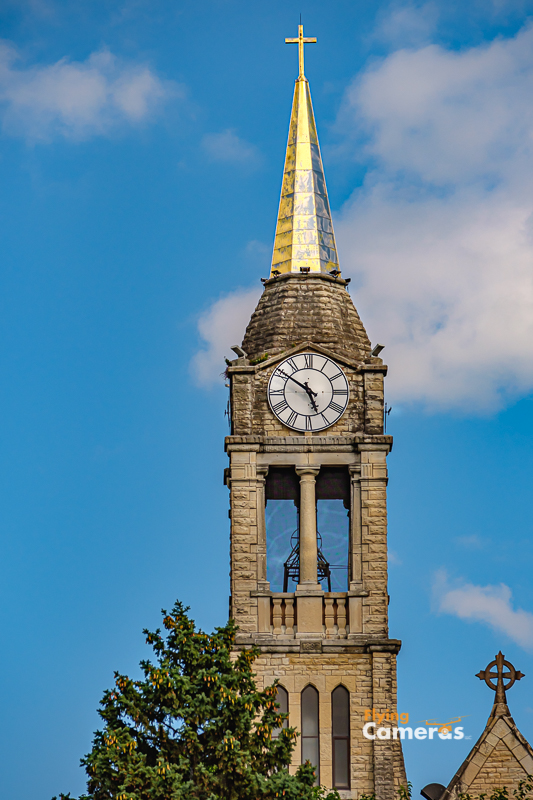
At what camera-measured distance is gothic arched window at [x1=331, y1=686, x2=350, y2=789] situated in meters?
40.3

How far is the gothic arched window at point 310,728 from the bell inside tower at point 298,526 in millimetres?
2875

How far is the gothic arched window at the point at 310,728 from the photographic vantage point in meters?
40.5

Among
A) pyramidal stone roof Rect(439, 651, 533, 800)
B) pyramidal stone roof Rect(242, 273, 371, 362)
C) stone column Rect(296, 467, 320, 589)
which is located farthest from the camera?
pyramidal stone roof Rect(242, 273, 371, 362)

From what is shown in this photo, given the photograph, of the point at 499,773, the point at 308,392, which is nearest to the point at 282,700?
the point at 499,773

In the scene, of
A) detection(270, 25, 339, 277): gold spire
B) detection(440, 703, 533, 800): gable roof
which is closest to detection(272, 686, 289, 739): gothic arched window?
detection(440, 703, 533, 800): gable roof

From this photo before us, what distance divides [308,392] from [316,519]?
2982 mm

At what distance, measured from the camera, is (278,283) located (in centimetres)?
4566

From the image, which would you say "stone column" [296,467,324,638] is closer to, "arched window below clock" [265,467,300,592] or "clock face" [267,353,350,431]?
"arched window below clock" [265,467,300,592]

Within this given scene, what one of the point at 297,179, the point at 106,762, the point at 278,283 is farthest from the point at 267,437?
the point at 106,762

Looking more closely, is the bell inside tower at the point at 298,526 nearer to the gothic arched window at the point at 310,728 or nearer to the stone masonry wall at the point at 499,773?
the gothic arched window at the point at 310,728

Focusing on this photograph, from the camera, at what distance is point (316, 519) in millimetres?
43000

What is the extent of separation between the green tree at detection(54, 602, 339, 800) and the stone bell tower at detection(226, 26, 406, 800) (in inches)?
198

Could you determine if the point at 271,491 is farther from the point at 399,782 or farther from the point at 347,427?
the point at 399,782

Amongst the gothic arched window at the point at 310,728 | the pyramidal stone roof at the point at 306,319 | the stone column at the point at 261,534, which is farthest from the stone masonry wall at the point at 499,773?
the pyramidal stone roof at the point at 306,319
